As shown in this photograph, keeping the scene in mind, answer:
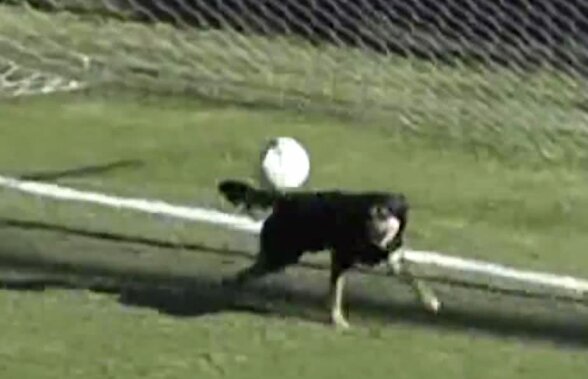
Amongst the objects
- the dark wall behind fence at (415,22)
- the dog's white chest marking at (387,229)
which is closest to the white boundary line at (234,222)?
the dog's white chest marking at (387,229)

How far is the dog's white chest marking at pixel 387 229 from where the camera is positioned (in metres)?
6.14

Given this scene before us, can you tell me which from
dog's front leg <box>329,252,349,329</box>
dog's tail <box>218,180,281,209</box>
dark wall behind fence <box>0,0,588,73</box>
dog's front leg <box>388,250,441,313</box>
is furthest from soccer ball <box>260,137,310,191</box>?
dark wall behind fence <box>0,0,588,73</box>

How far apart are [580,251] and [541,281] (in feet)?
1.87

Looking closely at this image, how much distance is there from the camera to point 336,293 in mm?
6492

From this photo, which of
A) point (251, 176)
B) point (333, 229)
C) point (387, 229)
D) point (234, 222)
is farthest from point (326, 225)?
point (251, 176)

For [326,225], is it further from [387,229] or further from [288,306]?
[288,306]

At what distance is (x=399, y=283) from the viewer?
277 inches

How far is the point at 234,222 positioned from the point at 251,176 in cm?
111

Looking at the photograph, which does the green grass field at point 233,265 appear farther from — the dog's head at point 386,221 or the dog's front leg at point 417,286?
the dog's head at point 386,221

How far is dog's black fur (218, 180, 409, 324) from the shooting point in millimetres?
6188

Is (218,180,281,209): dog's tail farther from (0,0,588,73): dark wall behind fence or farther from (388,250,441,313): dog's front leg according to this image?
→ (0,0,588,73): dark wall behind fence

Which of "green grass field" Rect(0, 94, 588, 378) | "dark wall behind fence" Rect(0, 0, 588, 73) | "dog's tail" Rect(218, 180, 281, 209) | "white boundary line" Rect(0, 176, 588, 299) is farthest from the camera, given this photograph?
"dark wall behind fence" Rect(0, 0, 588, 73)

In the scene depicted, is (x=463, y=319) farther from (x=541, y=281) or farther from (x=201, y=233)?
(x=201, y=233)

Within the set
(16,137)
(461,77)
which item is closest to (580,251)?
(16,137)
